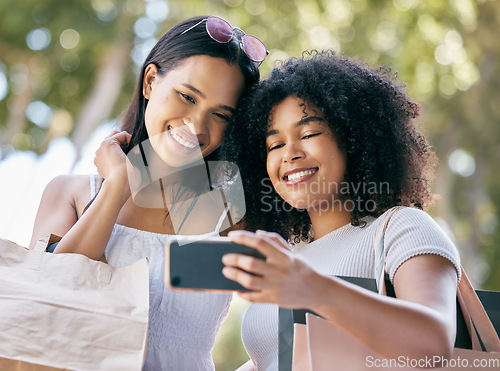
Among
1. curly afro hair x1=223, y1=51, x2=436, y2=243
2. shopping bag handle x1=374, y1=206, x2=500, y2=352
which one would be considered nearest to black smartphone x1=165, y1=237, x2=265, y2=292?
shopping bag handle x1=374, y1=206, x2=500, y2=352

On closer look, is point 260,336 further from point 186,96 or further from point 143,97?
point 143,97

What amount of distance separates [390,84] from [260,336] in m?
1.21

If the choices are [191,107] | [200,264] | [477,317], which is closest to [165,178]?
[191,107]

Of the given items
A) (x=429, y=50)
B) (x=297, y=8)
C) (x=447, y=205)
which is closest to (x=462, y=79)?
(x=429, y=50)

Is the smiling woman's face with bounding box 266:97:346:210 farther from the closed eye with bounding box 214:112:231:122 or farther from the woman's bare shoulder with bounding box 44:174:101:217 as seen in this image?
the woman's bare shoulder with bounding box 44:174:101:217

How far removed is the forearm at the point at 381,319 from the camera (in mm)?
1337

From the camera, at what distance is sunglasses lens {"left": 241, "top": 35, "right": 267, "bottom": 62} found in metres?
2.61

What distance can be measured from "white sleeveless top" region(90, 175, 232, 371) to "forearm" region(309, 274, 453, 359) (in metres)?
1.05

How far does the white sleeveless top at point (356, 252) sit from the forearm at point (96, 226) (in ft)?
2.13

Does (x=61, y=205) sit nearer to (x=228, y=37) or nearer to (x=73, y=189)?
(x=73, y=189)

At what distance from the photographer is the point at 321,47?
12.0 m

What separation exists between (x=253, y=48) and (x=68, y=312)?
146 cm

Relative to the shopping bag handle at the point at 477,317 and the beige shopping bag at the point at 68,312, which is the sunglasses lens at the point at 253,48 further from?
the shopping bag handle at the point at 477,317

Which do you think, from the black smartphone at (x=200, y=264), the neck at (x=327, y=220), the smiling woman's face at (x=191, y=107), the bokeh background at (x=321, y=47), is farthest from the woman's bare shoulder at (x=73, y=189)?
the bokeh background at (x=321, y=47)
